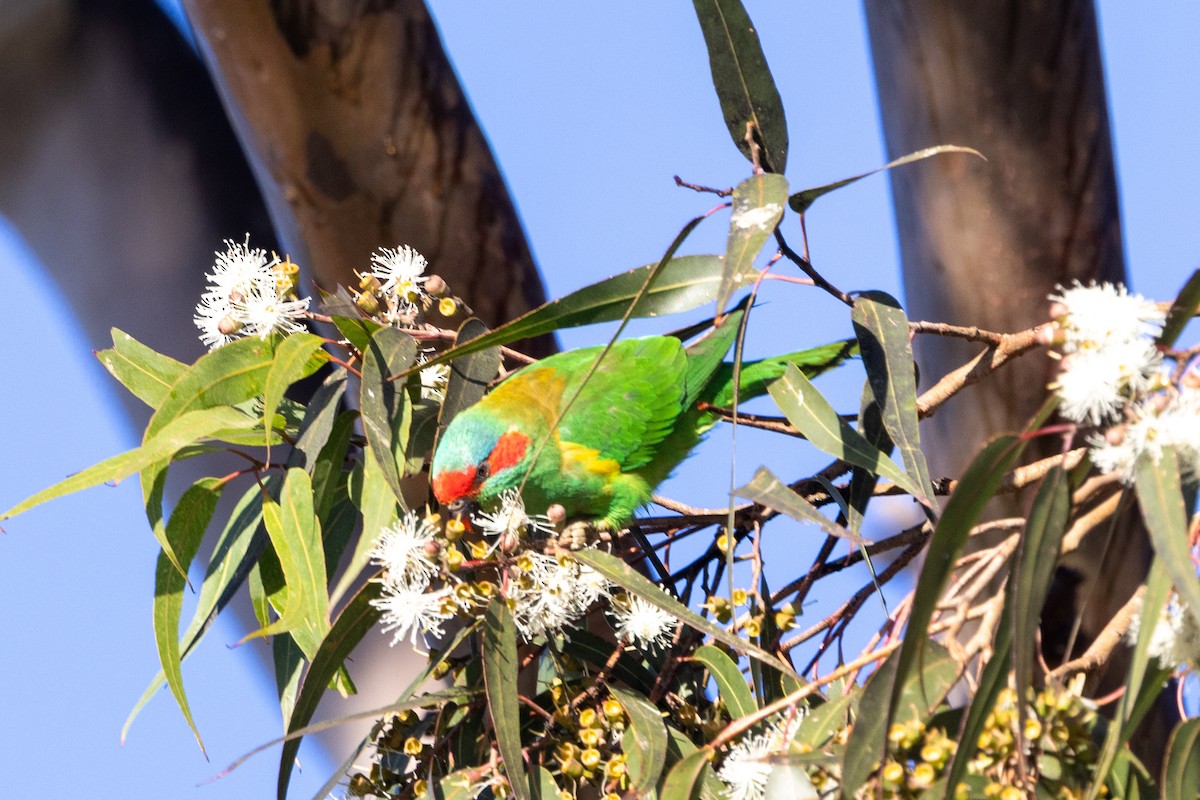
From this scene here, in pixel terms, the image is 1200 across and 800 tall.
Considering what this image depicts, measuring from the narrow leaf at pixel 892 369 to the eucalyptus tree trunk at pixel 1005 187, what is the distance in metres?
1.13

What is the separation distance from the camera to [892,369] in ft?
3.67

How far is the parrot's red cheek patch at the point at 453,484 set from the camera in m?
1.50

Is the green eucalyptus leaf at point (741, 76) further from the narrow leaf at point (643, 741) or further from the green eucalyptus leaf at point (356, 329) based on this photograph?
the narrow leaf at point (643, 741)

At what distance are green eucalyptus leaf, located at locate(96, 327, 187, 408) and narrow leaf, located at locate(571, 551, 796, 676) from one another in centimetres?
60

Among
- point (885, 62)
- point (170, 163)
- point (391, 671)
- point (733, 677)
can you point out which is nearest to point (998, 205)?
point (885, 62)

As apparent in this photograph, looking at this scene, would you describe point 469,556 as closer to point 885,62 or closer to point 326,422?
point 326,422

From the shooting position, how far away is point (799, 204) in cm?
110

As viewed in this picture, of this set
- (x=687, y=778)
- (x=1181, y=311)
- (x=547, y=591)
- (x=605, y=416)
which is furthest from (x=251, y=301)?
(x=1181, y=311)

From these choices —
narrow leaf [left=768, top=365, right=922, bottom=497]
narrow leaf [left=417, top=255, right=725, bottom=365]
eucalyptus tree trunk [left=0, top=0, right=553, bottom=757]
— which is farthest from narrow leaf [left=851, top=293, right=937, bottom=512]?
eucalyptus tree trunk [left=0, top=0, right=553, bottom=757]

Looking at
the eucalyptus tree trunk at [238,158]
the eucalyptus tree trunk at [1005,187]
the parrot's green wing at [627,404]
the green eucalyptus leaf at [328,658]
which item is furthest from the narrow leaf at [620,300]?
the eucalyptus tree trunk at [1005,187]

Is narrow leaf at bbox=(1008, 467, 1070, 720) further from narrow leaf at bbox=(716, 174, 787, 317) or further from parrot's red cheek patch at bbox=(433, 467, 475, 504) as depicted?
parrot's red cheek patch at bbox=(433, 467, 475, 504)

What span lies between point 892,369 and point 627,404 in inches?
25.0

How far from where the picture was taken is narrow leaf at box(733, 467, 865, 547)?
100 cm

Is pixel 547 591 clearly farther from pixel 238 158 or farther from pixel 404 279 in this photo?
pixel 238 158
